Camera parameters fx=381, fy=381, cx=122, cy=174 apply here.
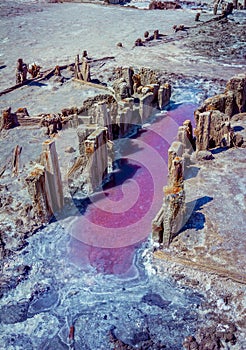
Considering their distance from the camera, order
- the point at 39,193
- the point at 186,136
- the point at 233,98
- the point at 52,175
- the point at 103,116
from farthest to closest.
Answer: the point at 233,98, the point at 103,116, the point at 186,136, the point at 52,175, the point at 39,193

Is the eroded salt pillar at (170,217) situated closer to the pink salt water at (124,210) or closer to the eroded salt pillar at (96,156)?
the pink salt water at (124,210)

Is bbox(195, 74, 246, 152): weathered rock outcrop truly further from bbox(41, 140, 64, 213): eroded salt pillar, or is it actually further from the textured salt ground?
the textured salt ground

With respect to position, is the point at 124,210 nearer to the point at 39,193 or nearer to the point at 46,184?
the point at 46,184

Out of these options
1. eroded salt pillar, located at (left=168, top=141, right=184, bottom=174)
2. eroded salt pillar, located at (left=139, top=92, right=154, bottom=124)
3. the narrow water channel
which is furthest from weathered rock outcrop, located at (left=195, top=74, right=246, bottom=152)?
the narrow water channel

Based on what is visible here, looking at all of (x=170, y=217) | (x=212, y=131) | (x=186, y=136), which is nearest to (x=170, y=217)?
(x=170, y=217)

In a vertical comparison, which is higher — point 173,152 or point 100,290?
point 173,152

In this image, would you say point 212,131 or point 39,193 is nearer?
point 39,193

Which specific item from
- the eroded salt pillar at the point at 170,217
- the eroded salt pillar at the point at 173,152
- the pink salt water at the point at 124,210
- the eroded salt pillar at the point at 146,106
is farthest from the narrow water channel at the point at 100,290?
Result: the eroded salt pillar at the point at 146,106

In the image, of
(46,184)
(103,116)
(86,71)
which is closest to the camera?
(46,184)
